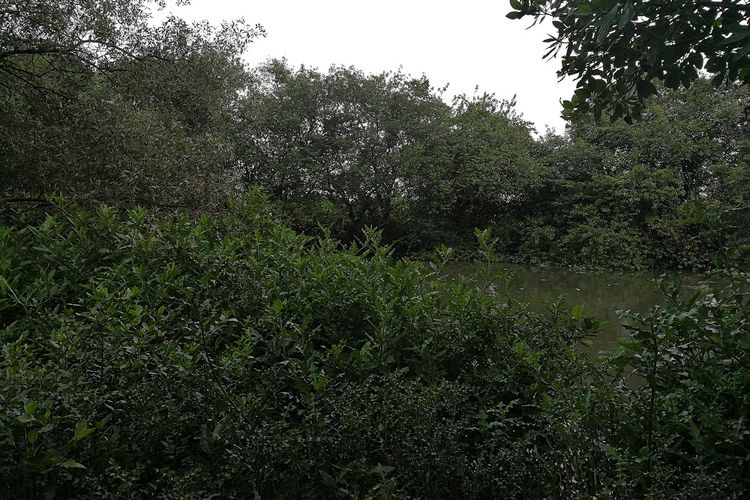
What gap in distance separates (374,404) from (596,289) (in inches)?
445

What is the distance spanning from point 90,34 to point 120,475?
18.5 ft

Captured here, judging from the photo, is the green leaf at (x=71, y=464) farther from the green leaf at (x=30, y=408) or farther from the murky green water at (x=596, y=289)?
the murky green water at (x=596, y=289)

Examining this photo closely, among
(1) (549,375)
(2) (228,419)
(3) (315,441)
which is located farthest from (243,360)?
(1) (549,375)

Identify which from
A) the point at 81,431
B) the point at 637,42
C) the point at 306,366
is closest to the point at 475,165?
the point at 637,42

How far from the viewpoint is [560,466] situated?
1.86m

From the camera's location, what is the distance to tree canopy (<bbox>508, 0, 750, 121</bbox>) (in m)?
1.88

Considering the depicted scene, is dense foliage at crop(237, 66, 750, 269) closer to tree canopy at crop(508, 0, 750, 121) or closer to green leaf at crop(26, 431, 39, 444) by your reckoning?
tree canopy at crop(508, 0, 750, 121)

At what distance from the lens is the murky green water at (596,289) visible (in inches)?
336

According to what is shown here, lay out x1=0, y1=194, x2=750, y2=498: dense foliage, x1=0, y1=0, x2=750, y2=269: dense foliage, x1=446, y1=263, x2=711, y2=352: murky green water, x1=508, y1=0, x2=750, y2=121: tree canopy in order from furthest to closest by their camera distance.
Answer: x1=0, y1=0, x2=750, y2=269: dense foliage
x1=446, y1=263, x2=711, y2=352: murky green water
x1=508, y1=0, x2=750, y2=121: tree canopy
x1=0, y1=194, x2=750, y2=498: dense foliage

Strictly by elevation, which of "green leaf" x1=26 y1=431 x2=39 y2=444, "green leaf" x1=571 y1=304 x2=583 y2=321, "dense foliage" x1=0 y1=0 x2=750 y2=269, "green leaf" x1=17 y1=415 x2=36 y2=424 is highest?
"dense foliage" x1=0 y1=0 x2=750 y2=269

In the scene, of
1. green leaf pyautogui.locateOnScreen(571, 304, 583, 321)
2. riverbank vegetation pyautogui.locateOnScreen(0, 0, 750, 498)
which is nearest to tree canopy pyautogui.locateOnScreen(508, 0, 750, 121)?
riverbank vegetation pyautogui.locateOnScreen(0, 0, 750, 498)

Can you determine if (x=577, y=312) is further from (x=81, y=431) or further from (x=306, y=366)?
(x=81, y=431)

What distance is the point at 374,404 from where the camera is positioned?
1.92 meters

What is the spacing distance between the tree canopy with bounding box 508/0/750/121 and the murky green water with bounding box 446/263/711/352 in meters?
3.85
